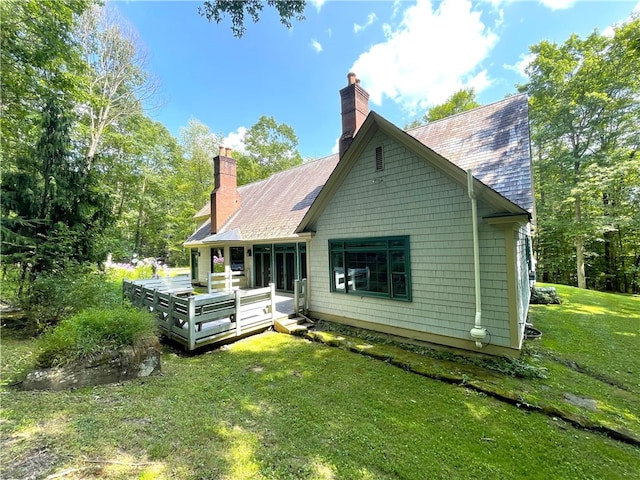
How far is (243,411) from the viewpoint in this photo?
3654mm

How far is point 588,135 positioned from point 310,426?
2329 centimetres

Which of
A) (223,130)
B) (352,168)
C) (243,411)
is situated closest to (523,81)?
(352,168)

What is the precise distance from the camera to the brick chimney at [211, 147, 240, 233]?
15055mm

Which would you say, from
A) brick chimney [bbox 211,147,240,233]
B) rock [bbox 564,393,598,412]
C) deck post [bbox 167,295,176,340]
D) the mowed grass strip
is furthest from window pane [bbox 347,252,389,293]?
brick chimney [bbox 211,147,240,233]

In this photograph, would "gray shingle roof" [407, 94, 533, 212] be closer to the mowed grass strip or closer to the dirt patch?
the mowed grass strip

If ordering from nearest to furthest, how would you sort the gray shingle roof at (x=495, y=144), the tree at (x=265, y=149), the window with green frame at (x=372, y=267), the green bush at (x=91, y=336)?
1. the green bush at (x=91, y=336)
2. the gray shingle roof at (x=495, y=144)
3. the window with green frame at (x=372, y=267)
4. the tree at (x=265, y=149)

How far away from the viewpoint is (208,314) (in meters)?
6.13

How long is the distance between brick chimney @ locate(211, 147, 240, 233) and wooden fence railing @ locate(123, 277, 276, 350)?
766cm

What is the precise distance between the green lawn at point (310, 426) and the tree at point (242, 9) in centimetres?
645

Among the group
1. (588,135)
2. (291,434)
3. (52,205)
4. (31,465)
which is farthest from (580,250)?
(52,205)

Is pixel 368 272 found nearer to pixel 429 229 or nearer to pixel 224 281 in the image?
pixel 429 229

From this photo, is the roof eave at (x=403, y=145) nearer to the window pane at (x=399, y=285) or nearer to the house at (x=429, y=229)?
the house at (x=429, y=229)

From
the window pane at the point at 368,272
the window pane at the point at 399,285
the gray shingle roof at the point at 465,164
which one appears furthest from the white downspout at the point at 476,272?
the window pane at the point at 368,272

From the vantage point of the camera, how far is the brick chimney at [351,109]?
9.34 metres
